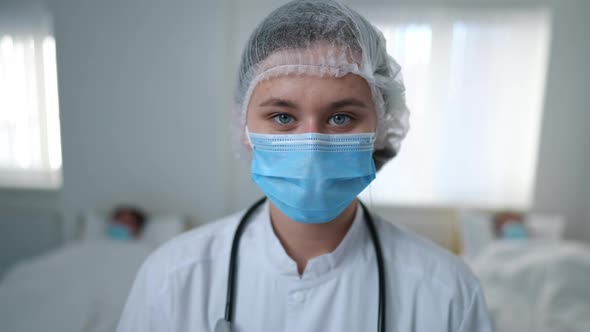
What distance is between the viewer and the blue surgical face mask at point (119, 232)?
7.40 feet

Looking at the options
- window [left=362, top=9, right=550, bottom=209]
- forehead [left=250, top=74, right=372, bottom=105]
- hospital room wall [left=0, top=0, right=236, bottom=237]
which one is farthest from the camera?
window [left=362, top=9, right=550, bottom=209]

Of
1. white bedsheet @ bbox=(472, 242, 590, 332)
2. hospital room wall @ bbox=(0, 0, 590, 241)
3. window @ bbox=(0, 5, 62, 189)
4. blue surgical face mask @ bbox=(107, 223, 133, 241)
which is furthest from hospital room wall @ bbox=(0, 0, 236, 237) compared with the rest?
white bedsheet @ bbox=(472, 242, 590, 332)

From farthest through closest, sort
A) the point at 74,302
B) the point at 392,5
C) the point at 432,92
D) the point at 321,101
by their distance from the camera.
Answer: the point at 432,92, the point at 392,5, the point at 74,302, the point at 321,101

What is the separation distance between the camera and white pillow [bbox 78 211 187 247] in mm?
2314

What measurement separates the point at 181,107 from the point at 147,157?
0.46m

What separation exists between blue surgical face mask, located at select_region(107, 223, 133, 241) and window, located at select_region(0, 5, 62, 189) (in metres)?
0.59

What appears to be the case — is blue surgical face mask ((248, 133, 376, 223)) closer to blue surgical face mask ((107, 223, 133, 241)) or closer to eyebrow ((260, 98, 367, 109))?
eyebrow ((260, 98, 367, 109))

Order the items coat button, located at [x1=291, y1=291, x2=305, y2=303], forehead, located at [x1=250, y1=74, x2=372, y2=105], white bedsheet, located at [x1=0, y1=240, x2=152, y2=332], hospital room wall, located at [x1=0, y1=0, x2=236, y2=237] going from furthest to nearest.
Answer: hospital room wall, located at [x1=0, y1=0, x2=236, y2=237] → white bedsheet, located at [x1=0, y1=240, x2=152, y2=332] → coat button, located at [x1=291, y1=291, x2=305, y2=303] → forehead, located at [x1=250, y1=74, x2=372, y2=105]

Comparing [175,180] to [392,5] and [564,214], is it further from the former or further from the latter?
[564,214]

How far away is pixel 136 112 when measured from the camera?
2.32m

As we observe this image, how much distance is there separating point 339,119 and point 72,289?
1371 mm

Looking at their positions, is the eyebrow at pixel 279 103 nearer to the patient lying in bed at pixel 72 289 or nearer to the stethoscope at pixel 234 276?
the stethoscope at pixel 234 276

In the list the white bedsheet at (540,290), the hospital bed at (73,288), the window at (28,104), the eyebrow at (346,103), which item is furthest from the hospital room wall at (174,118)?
the eyebrow at (346,103)

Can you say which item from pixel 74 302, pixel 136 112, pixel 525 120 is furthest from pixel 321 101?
pixel 525 120
